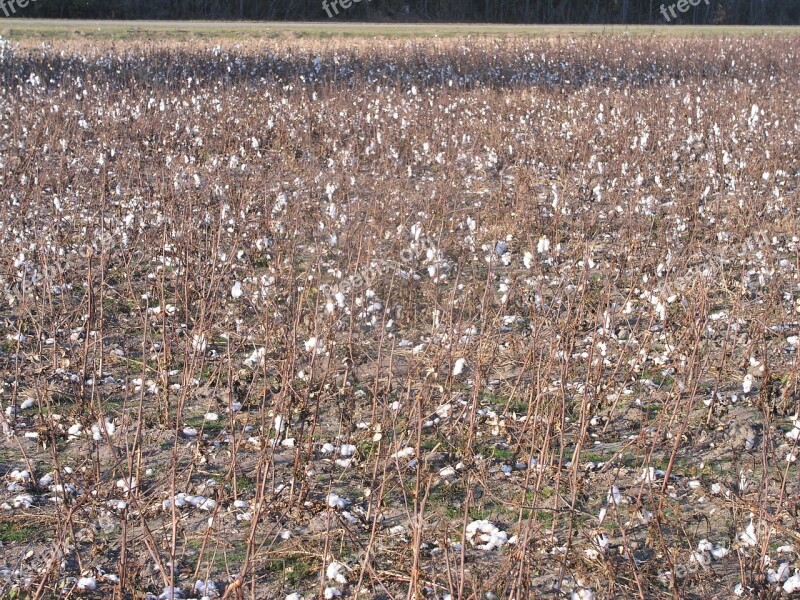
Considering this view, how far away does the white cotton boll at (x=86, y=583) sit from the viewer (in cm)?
312

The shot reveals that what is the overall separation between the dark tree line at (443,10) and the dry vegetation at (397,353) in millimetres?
26318

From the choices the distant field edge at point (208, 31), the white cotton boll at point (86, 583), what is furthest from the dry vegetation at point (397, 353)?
the distant field edge at point (208, 31)

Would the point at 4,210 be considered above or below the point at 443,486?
above

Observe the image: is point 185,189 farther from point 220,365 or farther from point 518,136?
point 518,136

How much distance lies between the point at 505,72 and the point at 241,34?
38.1ft

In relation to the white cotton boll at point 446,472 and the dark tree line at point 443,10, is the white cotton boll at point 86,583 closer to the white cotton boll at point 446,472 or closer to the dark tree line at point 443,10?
the white cotton boll at point 446,472

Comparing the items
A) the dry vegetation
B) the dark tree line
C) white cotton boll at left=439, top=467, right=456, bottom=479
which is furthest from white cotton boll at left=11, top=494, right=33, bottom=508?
the dark tree line

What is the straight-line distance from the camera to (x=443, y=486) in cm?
402

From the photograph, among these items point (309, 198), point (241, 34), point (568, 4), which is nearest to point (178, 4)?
point (241, 34)

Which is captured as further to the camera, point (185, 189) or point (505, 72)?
point (505, 72)

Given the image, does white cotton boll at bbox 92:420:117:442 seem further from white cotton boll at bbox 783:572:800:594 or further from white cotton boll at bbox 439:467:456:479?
white cotton boll at bbox 783:572:800:594

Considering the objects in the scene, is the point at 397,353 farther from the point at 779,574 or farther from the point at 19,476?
the point at 779,574

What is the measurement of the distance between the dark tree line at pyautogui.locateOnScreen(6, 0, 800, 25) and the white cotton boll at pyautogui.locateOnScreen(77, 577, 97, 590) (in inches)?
1374

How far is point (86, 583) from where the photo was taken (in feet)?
10.3
